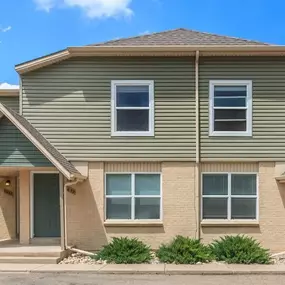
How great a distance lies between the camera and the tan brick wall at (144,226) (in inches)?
522

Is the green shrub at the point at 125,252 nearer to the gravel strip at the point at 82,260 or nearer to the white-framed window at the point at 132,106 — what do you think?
the gravel strip at the point at 82,260

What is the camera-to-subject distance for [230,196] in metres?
13.4

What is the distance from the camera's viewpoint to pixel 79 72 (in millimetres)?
13602

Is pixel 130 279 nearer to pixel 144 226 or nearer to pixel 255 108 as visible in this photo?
pixel 144 226

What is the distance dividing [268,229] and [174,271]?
12.7 ft

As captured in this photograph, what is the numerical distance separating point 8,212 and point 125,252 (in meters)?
4.79

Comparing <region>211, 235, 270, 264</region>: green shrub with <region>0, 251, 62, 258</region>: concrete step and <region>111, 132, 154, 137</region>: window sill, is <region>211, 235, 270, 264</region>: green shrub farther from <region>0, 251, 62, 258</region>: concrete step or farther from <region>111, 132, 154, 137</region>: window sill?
<region>0, 251, 62, 258</region>: concrete step

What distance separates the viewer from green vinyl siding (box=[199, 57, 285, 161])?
13.3 m

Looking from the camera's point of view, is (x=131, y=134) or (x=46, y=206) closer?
(x=131, y=134)

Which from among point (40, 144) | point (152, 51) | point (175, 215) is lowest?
point (175, 215)

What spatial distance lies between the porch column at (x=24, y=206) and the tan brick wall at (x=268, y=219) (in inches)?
211

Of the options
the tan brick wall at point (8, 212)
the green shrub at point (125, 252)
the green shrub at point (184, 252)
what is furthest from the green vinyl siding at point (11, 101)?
the green shrub at point (184, 252)

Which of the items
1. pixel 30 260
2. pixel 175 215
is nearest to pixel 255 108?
pixel 175 215


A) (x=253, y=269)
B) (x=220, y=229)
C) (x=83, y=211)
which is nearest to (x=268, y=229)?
(x=220, y=229)
